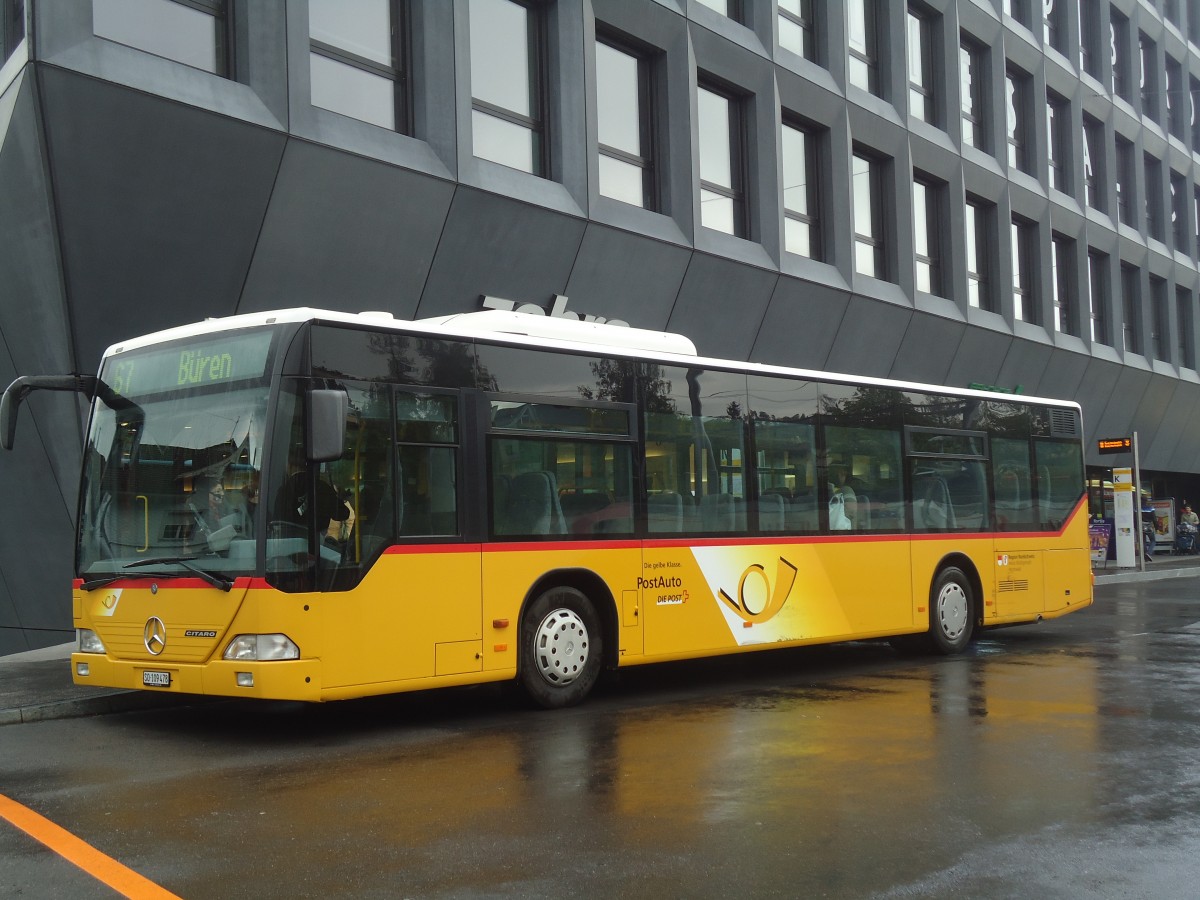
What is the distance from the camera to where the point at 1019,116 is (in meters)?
32.4

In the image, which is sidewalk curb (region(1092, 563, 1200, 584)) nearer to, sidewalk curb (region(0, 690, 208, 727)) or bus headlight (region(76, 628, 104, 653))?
sidewalk curb (region(0, 690, 208, 727))

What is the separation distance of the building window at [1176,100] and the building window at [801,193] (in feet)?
78.1

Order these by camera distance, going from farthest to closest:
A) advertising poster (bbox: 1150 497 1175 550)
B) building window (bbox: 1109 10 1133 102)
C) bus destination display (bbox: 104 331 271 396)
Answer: advertising poster (bbox: 1150 497 1175 550), building window (bbox: 1109 10 1133 102), bus destination display (bbox: 104 331 271 396)

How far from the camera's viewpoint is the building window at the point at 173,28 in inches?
518

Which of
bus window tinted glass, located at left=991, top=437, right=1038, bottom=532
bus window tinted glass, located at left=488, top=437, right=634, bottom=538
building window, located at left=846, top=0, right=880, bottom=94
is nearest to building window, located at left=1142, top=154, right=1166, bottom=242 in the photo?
building window, located at left=846, top=0, right=880, bottom=94

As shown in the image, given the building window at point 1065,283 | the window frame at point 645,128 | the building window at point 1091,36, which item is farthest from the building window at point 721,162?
the building window at point 1091,36

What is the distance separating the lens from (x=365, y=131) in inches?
608

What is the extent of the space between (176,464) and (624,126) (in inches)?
504

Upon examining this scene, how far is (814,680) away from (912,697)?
5.30 feet

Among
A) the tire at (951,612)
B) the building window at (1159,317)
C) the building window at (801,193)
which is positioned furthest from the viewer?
the building window at (1159,317)

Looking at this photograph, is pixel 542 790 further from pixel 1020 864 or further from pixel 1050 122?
pixel 1050 122

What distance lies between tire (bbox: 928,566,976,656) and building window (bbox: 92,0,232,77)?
9.59 m

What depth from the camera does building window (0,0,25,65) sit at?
13.1m

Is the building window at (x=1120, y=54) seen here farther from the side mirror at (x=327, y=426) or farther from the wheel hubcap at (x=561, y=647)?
the side mirror at (x=327, y=426)
